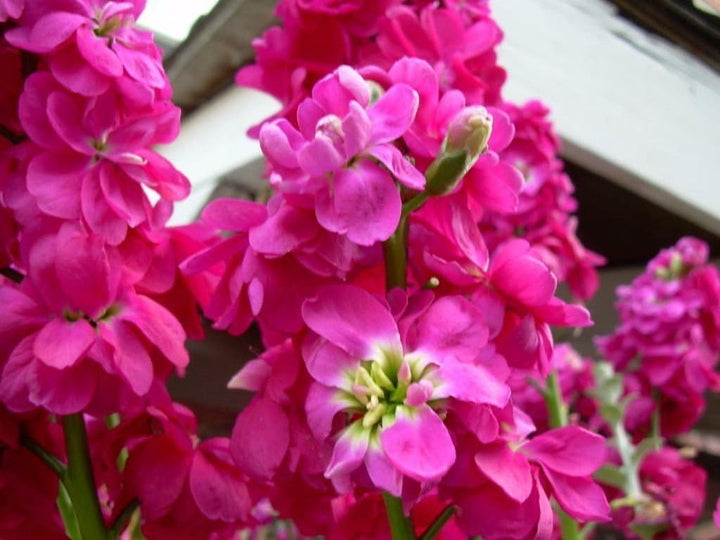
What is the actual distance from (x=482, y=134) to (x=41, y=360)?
17cm

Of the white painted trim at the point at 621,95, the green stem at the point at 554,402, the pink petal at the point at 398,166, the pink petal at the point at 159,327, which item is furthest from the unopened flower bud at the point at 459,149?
the white painted trim at the point at 621,95

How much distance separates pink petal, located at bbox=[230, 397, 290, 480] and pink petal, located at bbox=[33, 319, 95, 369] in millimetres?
61

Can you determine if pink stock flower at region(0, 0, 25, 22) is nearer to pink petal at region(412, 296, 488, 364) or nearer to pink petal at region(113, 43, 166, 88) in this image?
pink petal at region(113, 43, 166, 88)

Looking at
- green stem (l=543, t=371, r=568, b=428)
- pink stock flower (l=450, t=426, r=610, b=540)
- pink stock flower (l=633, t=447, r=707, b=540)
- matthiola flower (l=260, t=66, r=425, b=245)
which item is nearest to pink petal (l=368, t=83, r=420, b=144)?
matthiola flower (l=260, t=66, r=425, b=245)

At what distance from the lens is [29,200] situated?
13.0 inches

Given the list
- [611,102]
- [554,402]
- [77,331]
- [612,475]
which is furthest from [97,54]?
[611,102]

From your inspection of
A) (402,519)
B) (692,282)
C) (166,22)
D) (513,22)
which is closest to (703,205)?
(692,282)

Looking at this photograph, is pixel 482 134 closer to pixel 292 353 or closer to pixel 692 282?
pixel 292 353

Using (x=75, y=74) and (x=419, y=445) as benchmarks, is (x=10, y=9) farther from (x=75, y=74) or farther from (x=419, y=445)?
(x=419, y=445)

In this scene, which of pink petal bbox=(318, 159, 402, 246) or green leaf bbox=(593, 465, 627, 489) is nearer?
pink petal bbox=(318, 159, 402, 246)

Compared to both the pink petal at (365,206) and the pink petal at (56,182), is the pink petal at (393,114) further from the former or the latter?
the pink petal at (56,182)

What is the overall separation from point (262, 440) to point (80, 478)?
93 millimetres

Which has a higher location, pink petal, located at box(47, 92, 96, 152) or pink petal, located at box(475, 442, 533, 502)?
pink petal, located at box(475, 442, 533, 502)

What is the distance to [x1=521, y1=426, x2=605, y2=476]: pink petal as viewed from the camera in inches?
11.8
